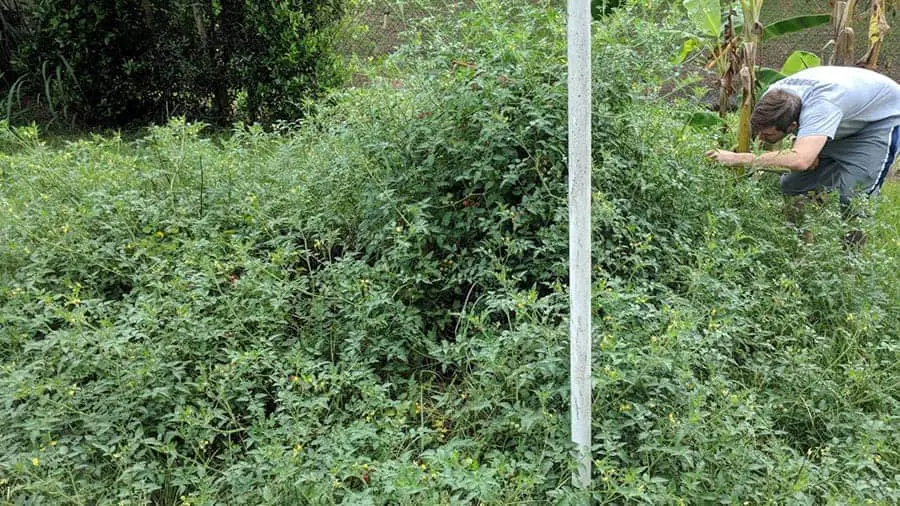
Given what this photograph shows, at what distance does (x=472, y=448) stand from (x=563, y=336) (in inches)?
21.9

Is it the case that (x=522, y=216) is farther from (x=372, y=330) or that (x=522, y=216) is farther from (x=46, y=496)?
(x=46, y=496)

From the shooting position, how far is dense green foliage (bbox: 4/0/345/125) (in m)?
7.31

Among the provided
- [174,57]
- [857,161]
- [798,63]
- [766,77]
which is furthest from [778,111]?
[174,57]

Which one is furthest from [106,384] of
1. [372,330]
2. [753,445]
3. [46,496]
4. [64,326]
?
[753,445]

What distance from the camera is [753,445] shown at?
2.80 m

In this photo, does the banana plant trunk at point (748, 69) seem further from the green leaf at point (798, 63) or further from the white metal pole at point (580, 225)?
the white metal pole at point (580, 225)

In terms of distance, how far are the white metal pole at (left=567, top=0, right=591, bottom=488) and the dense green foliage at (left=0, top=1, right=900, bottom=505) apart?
0.13 m

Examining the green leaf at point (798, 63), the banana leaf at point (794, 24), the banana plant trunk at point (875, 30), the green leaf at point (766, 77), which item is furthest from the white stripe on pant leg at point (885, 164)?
the banana leaf at point (794, 24)

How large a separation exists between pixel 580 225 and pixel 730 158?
7.01 feet

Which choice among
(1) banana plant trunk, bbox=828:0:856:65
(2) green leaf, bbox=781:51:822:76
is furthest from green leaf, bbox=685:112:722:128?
(2) green leaf, bbox=781:51:822:76

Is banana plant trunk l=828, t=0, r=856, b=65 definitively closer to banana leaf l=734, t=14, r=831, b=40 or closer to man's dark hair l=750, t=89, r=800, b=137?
banana leaf l=734, t=14, r=831, b=40

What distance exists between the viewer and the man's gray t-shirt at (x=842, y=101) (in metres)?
4.20

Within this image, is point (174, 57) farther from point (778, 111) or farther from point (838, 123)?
point (838, 123)

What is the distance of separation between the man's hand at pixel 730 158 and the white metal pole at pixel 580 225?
2076mm
